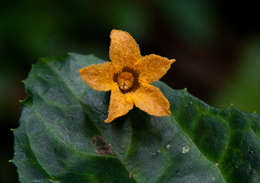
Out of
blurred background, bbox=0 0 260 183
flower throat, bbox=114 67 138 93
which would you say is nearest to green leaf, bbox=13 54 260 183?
flower throat, bbox=114 67 138 93

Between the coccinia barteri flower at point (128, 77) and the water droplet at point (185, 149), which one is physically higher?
the coccinia barteri flower at point (128, 77)

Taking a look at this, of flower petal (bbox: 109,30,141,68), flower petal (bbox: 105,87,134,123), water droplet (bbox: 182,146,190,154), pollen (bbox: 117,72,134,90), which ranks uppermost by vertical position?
flower petal (bbox: 109,30,141,68)

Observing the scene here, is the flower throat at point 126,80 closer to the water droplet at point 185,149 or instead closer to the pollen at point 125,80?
the pollen at point 125,80

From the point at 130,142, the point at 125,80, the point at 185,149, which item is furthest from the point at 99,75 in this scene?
the point at 185,149

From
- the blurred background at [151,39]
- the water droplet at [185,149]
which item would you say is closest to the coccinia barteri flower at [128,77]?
the water droplet at [185,149]

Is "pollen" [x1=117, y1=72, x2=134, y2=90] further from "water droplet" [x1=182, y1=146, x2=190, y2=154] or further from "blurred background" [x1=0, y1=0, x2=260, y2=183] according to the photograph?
"blurred background" [x1=0, y1=0, x2=260, y2=183]

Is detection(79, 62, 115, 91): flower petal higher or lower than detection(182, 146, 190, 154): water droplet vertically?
higher

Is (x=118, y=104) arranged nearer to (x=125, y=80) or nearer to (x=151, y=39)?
(x=125, y=80)
